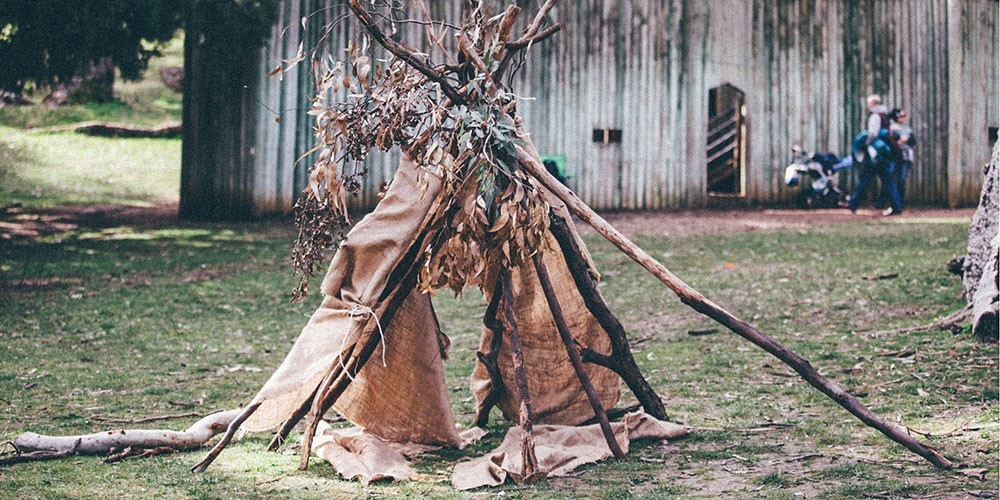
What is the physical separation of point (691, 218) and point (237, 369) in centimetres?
1028

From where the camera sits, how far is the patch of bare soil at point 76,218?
50.5 ft

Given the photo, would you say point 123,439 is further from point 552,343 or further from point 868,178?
point 868,178

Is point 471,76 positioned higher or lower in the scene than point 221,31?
lower

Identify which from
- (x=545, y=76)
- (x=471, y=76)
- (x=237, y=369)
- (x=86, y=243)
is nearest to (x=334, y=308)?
(x=471, y=76)

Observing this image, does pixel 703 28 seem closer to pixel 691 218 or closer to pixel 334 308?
pixel 691 218

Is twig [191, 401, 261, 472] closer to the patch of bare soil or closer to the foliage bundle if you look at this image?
the foliage bundle

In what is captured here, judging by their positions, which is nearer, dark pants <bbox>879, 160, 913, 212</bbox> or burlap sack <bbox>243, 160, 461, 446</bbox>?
burlap sack <bbox>243, 160, 461, 446</bbox>

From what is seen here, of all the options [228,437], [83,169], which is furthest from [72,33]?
[83,169]

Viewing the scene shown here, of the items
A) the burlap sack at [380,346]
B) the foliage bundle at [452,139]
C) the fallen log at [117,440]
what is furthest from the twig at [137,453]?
the foliage bundle at [452,139]

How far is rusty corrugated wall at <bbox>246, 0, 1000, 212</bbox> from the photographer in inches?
679

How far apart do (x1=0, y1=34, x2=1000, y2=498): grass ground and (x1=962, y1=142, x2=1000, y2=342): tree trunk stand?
177 mm

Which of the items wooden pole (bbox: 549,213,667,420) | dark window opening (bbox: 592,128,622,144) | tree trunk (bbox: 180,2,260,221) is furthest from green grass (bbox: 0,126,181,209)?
wooden pole (bbox: 549,213,667,420)

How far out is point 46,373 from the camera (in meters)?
7.41

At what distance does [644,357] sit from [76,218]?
12176mm
